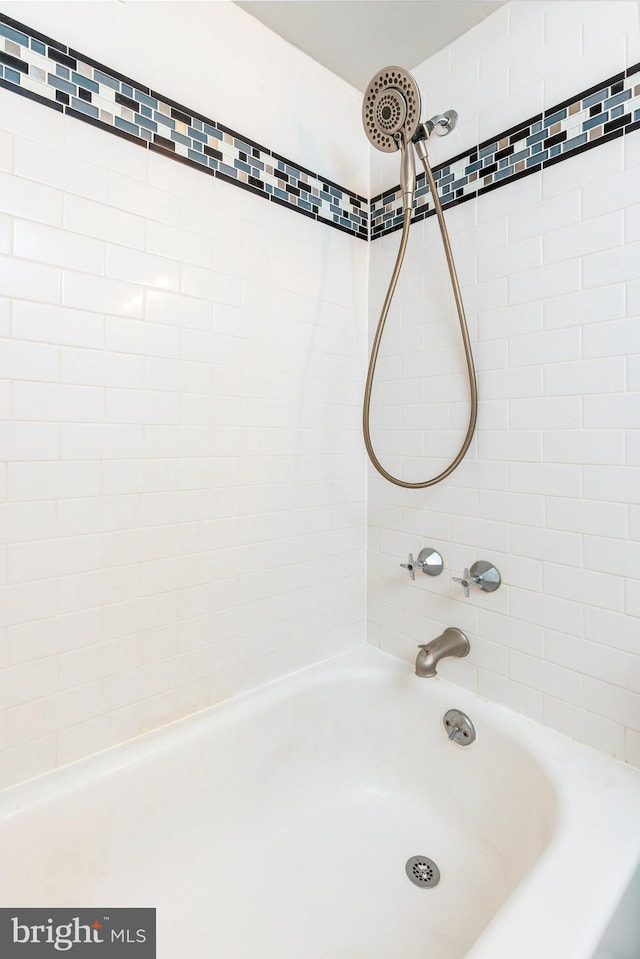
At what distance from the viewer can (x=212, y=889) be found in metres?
1.18

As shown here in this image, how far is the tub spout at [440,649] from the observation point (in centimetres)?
131

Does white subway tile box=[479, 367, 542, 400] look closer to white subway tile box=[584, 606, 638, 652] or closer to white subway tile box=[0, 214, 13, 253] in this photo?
white subway tile box=[584, 606, 638, 652]

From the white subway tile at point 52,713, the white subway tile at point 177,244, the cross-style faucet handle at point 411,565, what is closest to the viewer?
the white subway tile at point 52,713

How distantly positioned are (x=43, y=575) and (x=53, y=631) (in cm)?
→ 13

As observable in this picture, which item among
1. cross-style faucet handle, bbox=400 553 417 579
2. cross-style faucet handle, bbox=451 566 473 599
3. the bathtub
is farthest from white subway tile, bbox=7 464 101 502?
cross-style faucet handle, bbox=451 566 473 599

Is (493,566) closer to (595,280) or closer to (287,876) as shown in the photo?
(595,280)

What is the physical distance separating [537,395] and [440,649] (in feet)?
2.46

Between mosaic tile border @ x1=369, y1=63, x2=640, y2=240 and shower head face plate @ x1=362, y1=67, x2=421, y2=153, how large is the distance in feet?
0.77

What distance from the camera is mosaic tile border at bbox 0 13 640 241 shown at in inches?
40.6

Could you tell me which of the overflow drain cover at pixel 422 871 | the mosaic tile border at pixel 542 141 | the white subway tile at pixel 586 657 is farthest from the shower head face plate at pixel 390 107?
the overflow drain cover at pixel 422 871

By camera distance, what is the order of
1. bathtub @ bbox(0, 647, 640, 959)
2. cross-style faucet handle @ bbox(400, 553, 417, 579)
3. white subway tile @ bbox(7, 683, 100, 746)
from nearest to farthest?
bathtub @ bbox(0, 647, 640, 959)
white subway tile @ bbox(7, 683, 100, 746)
cross-style faucet handle @ bbox(400, 553, 417, 579)

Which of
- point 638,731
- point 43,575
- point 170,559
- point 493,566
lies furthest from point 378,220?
point 638,731

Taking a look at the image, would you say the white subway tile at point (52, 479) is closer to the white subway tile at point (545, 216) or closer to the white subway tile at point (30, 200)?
the white subway tile at point (30, 200)

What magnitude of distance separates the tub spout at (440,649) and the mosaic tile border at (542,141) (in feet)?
4.21
